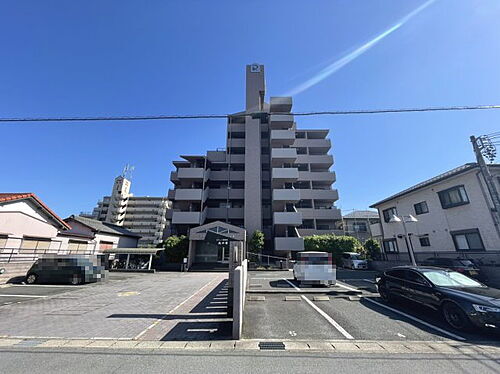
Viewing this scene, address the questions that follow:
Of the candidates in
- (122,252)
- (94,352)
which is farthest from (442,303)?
(122,252)

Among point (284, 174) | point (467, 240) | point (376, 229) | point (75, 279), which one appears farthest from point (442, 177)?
point (75, 279)

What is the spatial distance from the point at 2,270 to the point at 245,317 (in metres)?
14.5

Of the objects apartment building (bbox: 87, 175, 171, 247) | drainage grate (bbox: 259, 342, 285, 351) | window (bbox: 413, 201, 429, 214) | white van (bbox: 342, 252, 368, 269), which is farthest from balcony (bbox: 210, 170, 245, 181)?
apartment building (bbox: 87, 175, 171, 247)

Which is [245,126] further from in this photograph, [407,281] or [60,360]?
[60,360]

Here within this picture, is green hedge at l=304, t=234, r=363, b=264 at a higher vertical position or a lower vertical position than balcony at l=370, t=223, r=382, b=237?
lower

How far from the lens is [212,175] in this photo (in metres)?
29.8

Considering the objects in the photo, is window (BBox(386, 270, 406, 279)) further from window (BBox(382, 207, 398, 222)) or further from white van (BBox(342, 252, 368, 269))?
window (BBox(382, 207, 398, 222))

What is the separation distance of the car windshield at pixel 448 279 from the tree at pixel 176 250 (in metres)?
19.7

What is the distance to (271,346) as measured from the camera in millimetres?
4086

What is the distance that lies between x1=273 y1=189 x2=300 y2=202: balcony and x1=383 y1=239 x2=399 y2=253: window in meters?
10.2

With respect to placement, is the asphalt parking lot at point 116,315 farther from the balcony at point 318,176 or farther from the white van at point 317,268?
the balcony at point 318,176

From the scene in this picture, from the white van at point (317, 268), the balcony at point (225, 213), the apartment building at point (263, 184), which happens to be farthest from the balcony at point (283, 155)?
the white van at point (317, 268)

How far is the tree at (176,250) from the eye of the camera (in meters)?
21.2

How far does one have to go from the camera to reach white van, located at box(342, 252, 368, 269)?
61.7 feet
